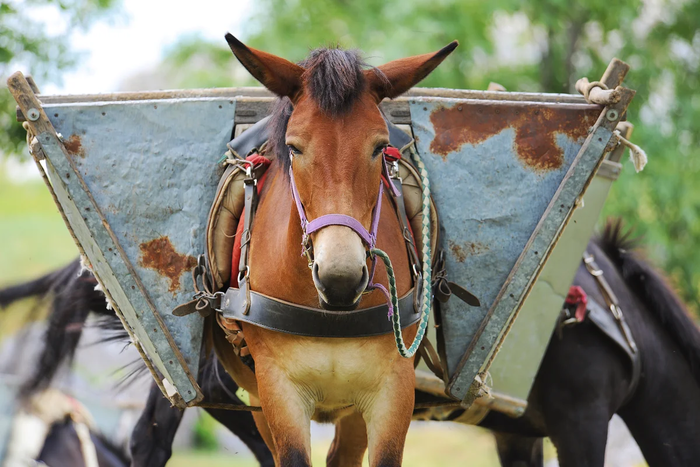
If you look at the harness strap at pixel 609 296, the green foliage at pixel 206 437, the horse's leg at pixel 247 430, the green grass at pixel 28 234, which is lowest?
the green foliage at pixel 206 437

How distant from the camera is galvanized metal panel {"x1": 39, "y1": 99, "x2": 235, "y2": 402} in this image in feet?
11.2

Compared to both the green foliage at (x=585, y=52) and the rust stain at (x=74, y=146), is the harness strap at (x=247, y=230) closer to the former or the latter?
the rust stain at (x=74, y=146)

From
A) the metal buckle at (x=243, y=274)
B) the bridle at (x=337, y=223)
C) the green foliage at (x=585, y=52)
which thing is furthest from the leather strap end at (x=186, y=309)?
the green foliage at (x=585, y=52)

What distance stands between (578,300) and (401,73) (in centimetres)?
221

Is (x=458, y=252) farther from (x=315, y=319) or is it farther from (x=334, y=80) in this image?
(x=334, y=80)

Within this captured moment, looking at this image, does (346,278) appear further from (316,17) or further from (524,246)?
(316,17)

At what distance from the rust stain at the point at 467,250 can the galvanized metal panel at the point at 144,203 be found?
3.80 feet

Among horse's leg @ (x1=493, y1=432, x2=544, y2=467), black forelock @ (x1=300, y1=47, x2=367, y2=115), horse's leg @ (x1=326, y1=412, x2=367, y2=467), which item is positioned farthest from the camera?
horse's leg @ (x1=493, y1=432, x2=544, y2=467)

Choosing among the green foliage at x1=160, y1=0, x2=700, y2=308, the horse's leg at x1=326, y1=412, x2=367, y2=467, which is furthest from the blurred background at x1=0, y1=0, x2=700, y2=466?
the horse's leg at x1=326, y1=412, x2=367, y2=467

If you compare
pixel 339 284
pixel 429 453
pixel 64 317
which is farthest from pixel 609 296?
pixel 429 453

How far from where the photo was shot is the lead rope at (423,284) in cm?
285

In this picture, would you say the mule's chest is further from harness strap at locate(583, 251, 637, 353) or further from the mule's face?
harness strap at locate(583, 251, 637, 353)

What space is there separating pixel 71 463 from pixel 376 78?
4.86 metres

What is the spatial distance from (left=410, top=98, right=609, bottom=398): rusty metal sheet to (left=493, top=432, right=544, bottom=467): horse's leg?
2.12 m
